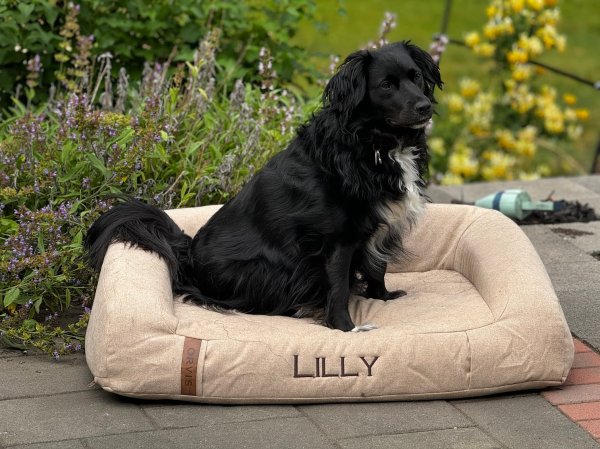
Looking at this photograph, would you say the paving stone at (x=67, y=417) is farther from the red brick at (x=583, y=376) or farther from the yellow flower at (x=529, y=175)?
the yellow flower at (x=529, y=175)

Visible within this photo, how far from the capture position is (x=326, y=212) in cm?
359

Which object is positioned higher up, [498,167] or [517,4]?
[517,4]

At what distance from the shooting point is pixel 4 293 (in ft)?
12.6

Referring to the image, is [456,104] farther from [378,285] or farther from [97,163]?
[97,163]

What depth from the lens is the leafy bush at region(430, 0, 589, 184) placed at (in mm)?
6855

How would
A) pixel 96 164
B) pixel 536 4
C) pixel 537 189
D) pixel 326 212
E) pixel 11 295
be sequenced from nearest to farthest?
pixel 326 212, pixel 11 295, pixel 96 164, pixel 537 189, pixel 536 4

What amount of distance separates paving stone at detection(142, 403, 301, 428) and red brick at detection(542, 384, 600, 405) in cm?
84

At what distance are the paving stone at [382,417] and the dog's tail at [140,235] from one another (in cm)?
91

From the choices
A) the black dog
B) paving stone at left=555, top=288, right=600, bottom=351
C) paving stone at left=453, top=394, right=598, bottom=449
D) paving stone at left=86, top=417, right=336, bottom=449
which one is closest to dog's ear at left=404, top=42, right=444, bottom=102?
the black dog

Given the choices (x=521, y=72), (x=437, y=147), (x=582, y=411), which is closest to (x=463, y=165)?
(x=437, y=147)

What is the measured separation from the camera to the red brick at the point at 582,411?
3.18 m

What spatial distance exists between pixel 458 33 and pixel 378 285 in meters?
9.21

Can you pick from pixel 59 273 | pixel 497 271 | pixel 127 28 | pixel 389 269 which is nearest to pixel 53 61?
pixel 127 28

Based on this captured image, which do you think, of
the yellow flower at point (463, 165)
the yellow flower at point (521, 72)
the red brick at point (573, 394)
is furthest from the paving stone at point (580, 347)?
the yellow flower at point (521, 72)
